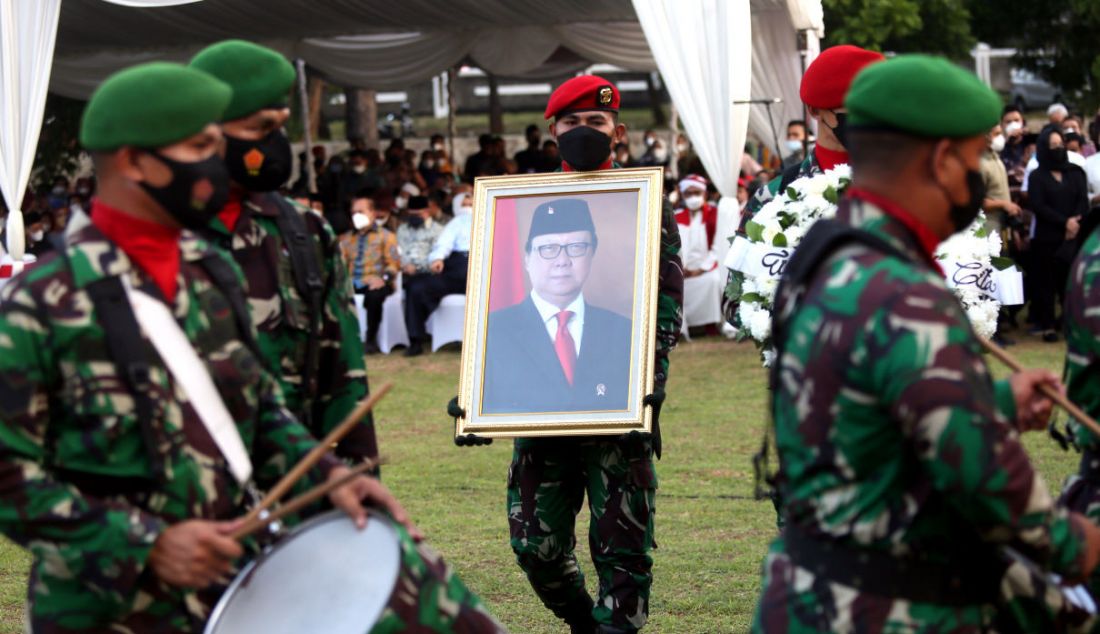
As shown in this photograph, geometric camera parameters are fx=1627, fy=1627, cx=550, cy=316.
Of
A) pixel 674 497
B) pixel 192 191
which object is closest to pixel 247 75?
pixel 192 191

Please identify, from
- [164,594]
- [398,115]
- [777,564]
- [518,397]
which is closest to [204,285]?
[164,594]

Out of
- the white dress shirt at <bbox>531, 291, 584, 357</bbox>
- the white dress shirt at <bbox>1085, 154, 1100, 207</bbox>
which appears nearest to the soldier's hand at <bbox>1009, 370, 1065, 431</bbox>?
the white dress shirt at <bbox>531, 291, 584, 357</bbox>

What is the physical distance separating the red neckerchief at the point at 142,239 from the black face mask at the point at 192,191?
6 cm

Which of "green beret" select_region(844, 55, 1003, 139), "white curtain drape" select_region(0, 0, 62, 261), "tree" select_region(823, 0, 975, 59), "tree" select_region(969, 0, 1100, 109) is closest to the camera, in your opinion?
"green beret" select_region(844, 55, 1003, 139)

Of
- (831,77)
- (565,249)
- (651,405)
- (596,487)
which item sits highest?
(831,77)

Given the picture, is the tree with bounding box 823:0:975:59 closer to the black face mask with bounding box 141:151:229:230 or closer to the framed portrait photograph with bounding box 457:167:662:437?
the framed portrait photograph with bounding box 457:167:662:437

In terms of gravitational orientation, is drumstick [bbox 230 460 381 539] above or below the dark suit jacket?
above

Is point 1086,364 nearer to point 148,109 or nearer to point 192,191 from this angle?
point 192,191

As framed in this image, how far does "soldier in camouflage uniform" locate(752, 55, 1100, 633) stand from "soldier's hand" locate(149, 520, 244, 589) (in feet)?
3.91

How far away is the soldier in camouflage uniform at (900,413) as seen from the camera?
3102mm

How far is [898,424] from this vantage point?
10.5 ft

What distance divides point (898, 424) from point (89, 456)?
67.8 inches

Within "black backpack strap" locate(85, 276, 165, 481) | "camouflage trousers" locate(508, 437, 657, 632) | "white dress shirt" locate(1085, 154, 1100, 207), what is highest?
"black backpack strap" locate(85, 276, 165, 481)

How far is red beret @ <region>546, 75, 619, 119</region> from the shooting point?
21.3ft
